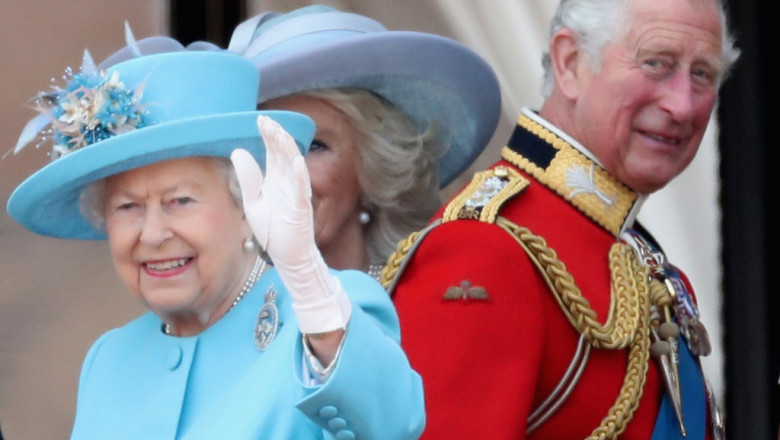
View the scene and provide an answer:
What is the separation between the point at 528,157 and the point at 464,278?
38 centimetres

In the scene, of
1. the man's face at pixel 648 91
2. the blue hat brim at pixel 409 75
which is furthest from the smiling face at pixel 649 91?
the blue hat brim at pixel 409 75

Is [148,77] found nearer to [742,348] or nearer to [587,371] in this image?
[587,371]

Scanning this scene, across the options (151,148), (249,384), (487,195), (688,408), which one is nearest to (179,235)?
(151,148)

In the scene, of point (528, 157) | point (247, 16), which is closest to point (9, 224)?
point (247, 16)

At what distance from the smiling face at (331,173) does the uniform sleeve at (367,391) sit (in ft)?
3.27

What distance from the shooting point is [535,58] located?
397cm

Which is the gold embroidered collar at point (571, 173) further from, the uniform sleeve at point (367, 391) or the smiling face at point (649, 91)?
the uniform sleeve at point (367, 391)

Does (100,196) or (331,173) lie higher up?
(100,196)

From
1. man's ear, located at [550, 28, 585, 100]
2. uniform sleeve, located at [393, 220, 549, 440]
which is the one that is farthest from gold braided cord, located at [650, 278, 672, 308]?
man's ear, located at [550, 28, 585, 100]

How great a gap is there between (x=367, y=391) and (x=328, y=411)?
2.5 inches

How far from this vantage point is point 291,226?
7.14 feet

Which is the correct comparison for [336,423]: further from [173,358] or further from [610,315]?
[610,315]

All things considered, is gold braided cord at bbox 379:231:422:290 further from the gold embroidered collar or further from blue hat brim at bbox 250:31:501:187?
blue hat brim at bbox 250:31:501:187

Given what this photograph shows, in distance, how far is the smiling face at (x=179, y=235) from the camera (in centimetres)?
259
